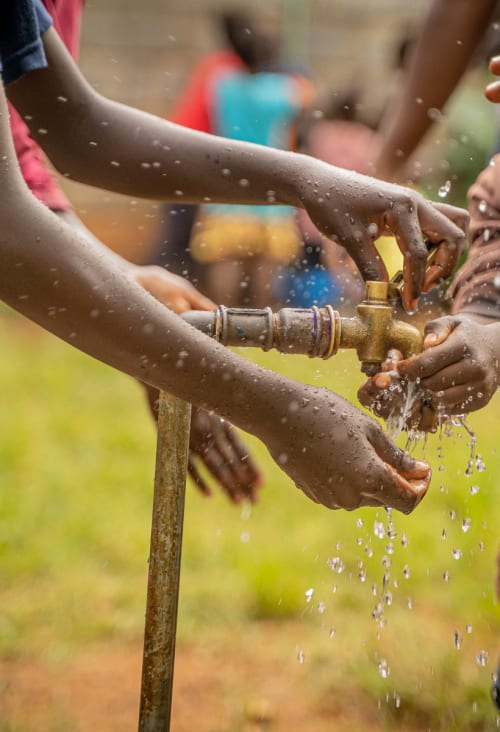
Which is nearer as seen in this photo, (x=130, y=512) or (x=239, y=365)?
(x=239, y=365)

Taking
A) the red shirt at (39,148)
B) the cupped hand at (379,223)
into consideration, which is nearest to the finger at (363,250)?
the cupped hand at (379,223)

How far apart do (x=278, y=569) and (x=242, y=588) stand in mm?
139

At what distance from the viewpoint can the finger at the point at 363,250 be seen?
178cm

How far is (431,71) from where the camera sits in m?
2.97

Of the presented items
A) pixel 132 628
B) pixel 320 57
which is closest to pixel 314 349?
pixel 132 628

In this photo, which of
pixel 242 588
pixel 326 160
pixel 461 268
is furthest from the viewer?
pixel 326 160

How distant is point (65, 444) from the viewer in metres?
4.63

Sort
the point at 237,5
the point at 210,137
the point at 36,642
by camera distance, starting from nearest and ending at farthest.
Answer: the point at 210,137 → the point at 36,642 → the point at 237,5

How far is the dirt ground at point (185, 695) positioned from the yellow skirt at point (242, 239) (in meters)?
3.38

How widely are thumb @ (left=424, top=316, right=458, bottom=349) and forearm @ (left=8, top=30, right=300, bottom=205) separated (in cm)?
36

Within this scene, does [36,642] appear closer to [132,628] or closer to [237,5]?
[132,628]

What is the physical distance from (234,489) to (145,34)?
724 centimetres

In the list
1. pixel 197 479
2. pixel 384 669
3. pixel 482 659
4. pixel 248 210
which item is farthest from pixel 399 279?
pixel 248 210

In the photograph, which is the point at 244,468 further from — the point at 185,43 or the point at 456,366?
the point at 185,43
